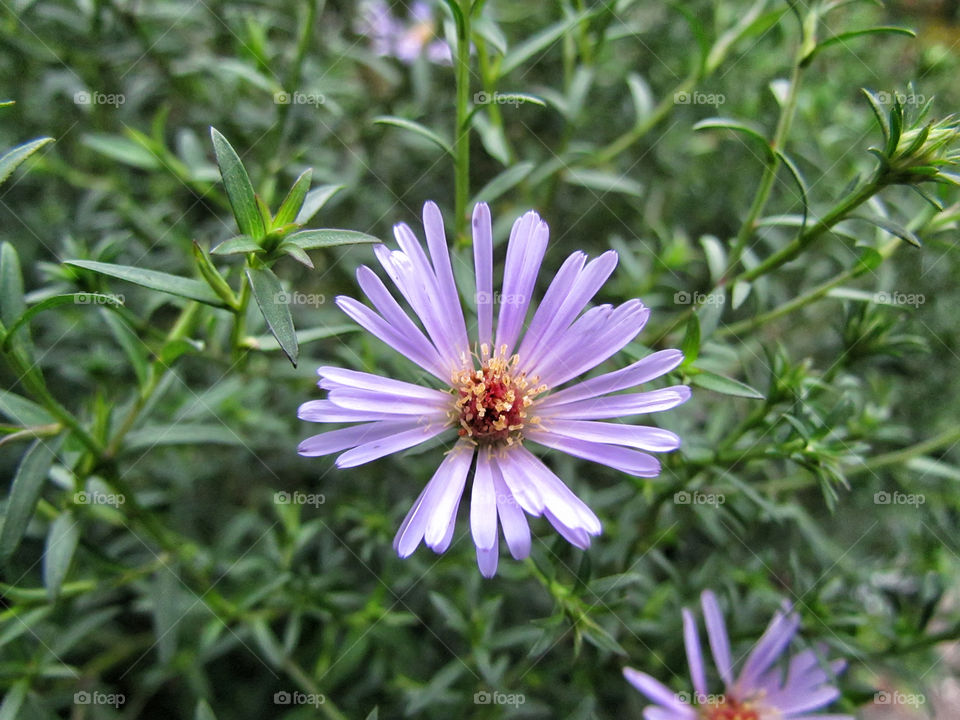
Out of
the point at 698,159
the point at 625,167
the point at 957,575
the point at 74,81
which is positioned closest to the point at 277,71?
the point at 74,81

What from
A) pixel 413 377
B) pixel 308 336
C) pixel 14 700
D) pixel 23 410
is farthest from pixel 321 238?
pixel 14 700

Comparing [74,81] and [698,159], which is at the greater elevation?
[74,81]

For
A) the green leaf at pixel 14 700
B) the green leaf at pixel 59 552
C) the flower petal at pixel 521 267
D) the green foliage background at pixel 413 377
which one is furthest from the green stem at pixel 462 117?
the green leaf at pixel 14 700

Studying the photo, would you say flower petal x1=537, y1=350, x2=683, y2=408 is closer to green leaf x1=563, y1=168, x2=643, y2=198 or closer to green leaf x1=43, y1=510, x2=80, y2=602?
green leaf x1=563, y1=168, x2=643, y2=198

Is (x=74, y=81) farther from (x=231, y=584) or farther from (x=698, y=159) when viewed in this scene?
(x=698, y=159)

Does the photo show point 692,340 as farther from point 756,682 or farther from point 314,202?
point 756,682

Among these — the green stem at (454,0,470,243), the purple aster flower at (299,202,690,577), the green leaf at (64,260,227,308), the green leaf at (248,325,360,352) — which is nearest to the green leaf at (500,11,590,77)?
the green stem at (454,0,470,243)
